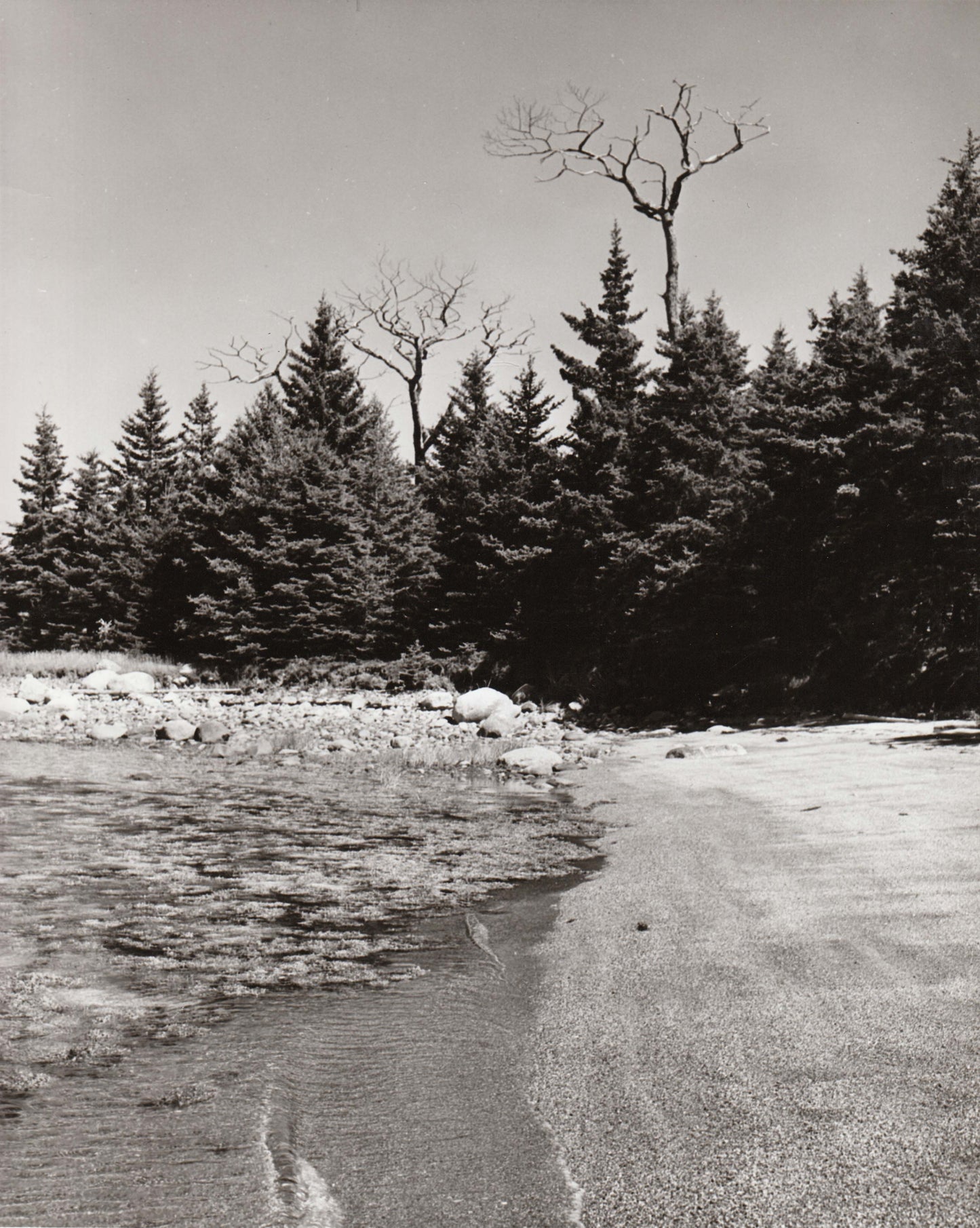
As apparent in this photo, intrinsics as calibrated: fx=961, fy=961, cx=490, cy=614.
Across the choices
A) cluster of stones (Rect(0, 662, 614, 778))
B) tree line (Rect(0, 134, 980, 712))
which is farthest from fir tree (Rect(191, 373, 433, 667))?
cluster of stones (Rect(0, 662, 614, 778))

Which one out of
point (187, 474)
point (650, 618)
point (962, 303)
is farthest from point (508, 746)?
point (187, 474)

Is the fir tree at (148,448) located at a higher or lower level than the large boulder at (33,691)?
higher

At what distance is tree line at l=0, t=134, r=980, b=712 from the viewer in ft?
60.1

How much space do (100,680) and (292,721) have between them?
9.53m

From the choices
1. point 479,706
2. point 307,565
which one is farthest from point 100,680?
point 479,706

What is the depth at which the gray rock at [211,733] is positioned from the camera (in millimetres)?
17625

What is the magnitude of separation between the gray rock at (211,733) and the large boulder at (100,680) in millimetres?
9952

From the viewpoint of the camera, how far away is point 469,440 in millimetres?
35500

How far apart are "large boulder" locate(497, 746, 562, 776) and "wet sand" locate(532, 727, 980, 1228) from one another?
605 cm

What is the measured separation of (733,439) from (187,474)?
29.1 metres

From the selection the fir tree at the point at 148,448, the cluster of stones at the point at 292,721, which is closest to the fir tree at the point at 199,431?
the fir tree at the point at 148,448

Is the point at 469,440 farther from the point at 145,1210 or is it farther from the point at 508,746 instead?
the point at 145,1210

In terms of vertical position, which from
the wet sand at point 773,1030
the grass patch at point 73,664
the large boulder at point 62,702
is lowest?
the wet sand at point 773,1030

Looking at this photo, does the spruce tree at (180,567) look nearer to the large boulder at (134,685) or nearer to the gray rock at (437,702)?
the large boulder at (134,685)
